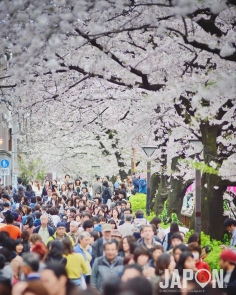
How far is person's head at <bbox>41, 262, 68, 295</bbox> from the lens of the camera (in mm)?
8289

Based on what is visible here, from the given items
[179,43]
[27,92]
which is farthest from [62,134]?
[179,43]

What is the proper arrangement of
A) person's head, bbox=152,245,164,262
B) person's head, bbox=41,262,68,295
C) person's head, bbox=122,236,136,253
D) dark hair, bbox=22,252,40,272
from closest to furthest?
person's head, bbox=41,262,68,295
dark hair, bbox=22,252,40,272
person's head, bbox=152,245,164,262
person's head, bbox=122,236,136,253

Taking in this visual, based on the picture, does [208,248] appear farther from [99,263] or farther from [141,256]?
[141,256]

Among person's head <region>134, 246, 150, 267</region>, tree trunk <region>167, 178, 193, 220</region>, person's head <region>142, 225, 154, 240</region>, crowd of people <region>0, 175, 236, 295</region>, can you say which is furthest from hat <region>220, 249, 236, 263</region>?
tree trunk <region>167, 178, 193, 220</region>

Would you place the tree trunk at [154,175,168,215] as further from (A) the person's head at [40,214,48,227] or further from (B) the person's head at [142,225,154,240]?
(B) the person's head at [142,225,154,240]

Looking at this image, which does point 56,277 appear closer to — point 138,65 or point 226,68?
point 226,68

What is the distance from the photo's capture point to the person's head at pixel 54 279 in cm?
829

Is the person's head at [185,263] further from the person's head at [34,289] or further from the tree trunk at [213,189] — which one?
the tree trunk at [213,189]

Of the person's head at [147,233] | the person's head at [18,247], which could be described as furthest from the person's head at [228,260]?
the person's head at [18,247]

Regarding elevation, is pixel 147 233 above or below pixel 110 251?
above

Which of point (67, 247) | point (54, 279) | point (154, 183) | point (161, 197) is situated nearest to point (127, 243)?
point (67, 247)

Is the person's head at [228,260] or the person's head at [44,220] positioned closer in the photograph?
the person's head at [228,260]

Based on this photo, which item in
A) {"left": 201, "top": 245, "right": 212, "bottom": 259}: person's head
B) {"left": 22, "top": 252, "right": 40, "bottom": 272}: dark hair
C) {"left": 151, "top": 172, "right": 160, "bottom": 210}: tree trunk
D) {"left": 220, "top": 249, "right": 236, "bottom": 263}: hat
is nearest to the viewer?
{"left": 22, "top": 252, "right": 40, "bottom": 272}: dark hair

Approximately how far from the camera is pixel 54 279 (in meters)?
8.38
